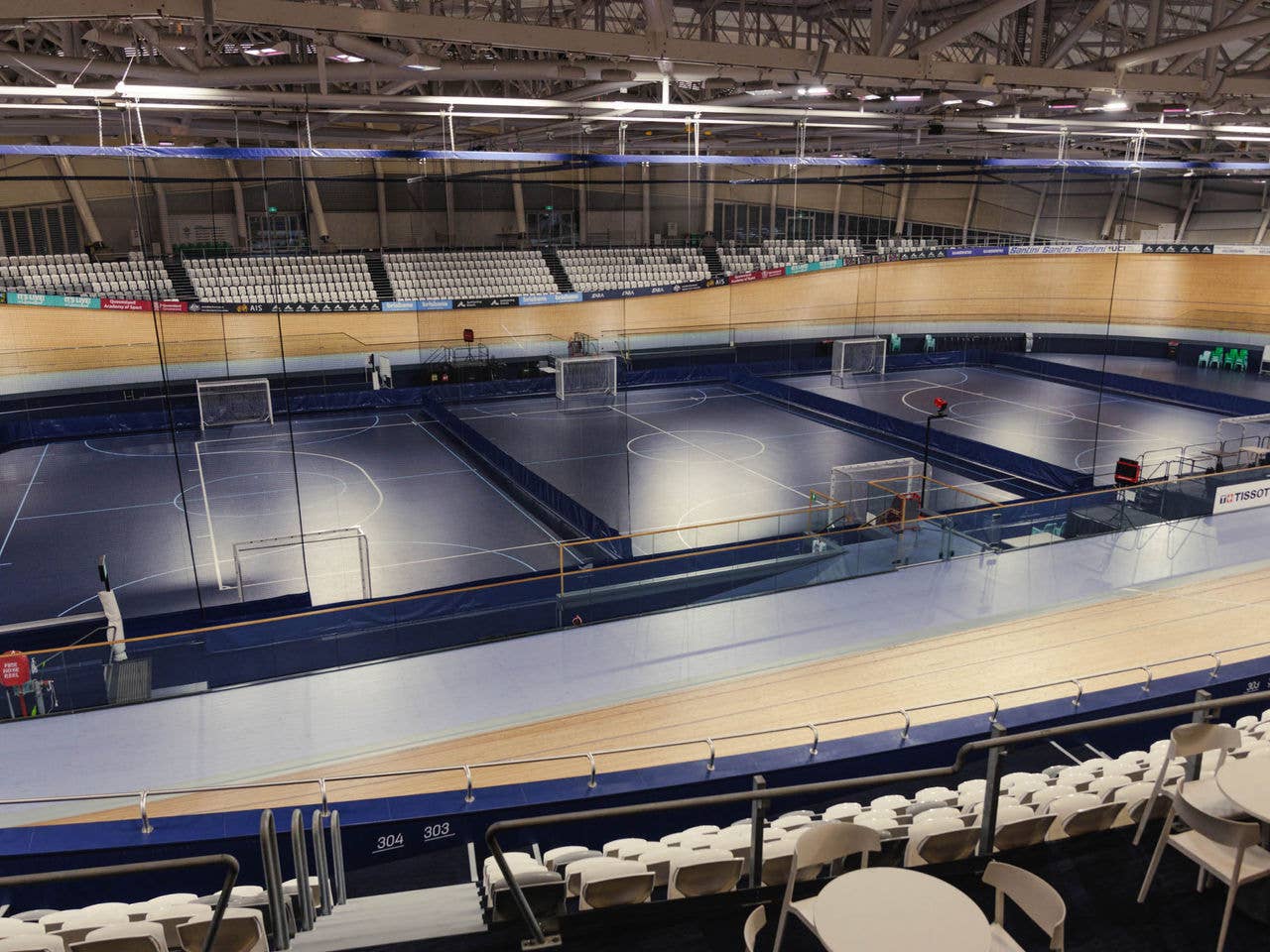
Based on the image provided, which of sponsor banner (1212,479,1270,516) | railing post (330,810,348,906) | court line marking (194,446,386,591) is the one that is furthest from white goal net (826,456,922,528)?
railing post (330,810,348,906)

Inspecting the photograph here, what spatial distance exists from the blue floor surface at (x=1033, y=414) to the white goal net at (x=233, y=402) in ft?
41.2

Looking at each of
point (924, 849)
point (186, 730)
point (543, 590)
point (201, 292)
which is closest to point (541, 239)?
point (201, 292)

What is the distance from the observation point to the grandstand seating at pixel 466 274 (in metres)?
24.3

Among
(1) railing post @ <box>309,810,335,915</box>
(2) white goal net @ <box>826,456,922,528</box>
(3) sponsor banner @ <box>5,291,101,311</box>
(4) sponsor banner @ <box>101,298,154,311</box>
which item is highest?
(3) sponsor banner @ <box>5,291,101,311</box>

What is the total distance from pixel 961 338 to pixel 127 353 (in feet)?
70.9

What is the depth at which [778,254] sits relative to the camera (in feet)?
88.9

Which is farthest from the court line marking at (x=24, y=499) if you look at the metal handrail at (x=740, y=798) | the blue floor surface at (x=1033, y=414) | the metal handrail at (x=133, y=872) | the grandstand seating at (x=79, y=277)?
the blue floor surface at (x=1033, y=414)

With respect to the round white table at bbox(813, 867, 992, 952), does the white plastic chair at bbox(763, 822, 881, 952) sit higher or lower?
lower

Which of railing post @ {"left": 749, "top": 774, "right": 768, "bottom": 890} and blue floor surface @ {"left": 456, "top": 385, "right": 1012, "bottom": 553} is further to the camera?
blue floor surface @ {"left": 456, "top": 385, "right": 1012, "bottom": 553}

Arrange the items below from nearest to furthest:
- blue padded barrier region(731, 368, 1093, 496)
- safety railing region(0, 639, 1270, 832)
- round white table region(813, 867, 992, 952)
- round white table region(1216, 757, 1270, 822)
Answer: round white table region(813, 867, 992, 952)
round white table region(1216, 757, 1270, 822)
safety railing region(0, 639, 1270, 832)
blue padded barrier region(731, 368, 1093, 496)

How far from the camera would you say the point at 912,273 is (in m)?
28.1

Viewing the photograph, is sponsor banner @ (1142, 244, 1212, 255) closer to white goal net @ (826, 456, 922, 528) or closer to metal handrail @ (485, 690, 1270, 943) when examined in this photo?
white goal net @ (826, 456, 922, 528)

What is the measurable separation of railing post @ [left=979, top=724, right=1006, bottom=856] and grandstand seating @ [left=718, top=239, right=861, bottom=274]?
2385cm

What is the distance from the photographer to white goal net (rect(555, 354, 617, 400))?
20500 mm
